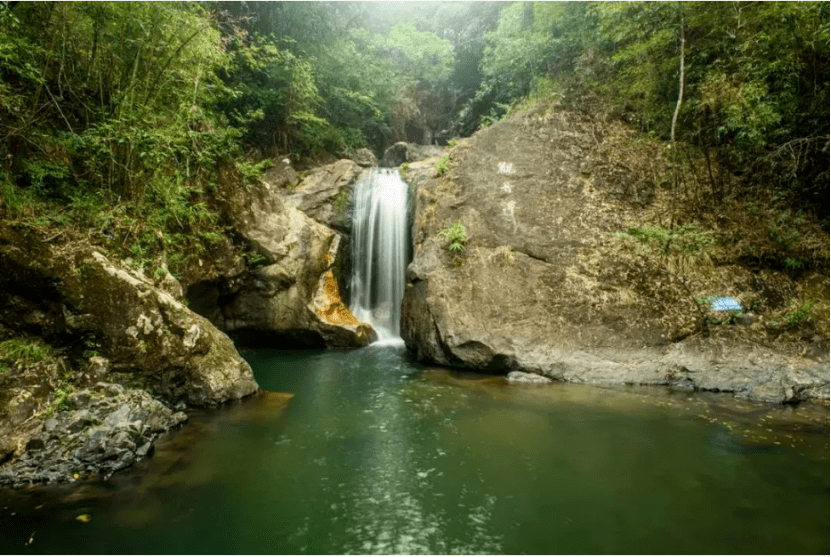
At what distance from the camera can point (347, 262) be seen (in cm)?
1355

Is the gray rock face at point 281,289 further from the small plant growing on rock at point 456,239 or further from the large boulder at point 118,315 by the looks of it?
the large boulder at point 118,315

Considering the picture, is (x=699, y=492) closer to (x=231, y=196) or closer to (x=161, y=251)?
(x=161, y=251)

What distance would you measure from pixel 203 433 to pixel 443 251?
233 inches

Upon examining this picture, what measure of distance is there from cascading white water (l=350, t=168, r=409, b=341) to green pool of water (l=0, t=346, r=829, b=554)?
20.8 ft

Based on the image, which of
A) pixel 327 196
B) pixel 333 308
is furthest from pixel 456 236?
pixel 327 196

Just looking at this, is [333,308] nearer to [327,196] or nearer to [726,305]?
[327,196]

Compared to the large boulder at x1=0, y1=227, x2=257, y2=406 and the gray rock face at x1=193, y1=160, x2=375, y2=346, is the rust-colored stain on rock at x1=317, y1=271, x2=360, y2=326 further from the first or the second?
the large boulder at x1=0, y1=227, x2=257, y2=406

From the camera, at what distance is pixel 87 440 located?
169 inches

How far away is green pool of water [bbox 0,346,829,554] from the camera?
339 centimetres

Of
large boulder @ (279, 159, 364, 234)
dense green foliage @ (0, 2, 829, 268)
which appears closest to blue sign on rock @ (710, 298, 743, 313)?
dense green foliage @ (0, 2, 829, 268)

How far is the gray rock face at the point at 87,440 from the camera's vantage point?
4.05 m

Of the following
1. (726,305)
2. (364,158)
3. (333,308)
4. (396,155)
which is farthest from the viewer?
(396,155)

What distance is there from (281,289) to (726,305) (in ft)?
29.9

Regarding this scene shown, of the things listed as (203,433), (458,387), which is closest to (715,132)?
(458,387)
